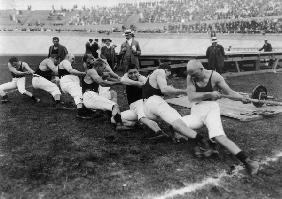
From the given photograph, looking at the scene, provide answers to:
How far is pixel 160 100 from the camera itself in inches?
248

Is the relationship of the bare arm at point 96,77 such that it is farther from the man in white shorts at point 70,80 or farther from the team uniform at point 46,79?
the team uniform at point 46,79

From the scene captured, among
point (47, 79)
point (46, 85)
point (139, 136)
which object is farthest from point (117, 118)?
point (47, 79)

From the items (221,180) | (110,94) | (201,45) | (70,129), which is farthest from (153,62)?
(221,180)

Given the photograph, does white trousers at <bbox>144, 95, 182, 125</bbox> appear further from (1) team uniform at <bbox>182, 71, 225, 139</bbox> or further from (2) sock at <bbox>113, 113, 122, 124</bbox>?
(2) sock at <bbox>113, 113, 122, 124</bbox>

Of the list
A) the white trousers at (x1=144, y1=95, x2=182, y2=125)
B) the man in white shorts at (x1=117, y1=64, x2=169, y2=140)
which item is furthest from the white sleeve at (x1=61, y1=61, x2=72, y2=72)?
the white trousers at (x1=144, y1=95, x2=182, y2=125)

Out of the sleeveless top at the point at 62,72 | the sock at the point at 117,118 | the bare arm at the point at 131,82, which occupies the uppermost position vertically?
the bare arm at the point at 131,82

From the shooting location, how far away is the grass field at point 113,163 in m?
4.53

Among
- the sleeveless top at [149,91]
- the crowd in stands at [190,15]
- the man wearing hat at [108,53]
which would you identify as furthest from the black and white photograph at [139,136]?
the crowd in stands at [190,15]

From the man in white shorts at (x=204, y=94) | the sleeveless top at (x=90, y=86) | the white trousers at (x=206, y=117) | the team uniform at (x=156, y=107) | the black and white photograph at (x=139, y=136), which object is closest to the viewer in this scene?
the black and white photograph at (x=139, y=136)

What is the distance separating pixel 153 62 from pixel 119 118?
12.0m

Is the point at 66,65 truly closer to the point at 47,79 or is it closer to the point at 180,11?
the point at 47,79

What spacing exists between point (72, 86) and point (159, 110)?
3.66 m

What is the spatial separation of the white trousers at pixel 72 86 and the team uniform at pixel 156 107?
2579mm

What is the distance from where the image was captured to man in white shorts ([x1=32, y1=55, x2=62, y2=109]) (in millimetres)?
9734
